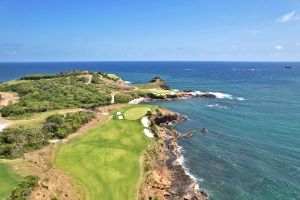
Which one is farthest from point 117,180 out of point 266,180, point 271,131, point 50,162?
point 271,131

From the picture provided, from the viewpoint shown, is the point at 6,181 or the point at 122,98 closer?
the point at 6,181

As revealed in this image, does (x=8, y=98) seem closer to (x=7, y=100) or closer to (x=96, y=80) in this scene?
(x=7, y=100)

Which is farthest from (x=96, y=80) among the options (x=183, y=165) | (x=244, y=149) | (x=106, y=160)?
(x=106, y=160)

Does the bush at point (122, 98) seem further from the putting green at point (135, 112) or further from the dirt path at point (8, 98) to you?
the dirt path at point (8, 98)

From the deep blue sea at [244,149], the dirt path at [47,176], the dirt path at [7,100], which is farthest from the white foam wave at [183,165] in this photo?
the dirt path at [7,100]

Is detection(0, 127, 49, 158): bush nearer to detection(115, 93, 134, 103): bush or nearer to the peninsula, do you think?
the peninsula
